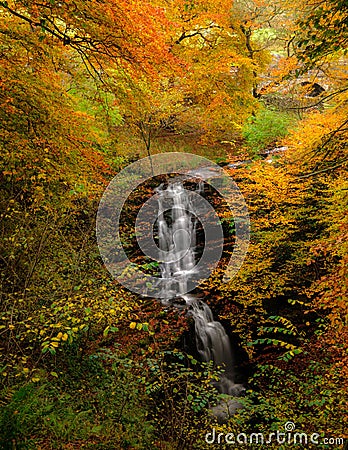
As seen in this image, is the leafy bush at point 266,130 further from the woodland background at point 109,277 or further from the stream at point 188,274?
the woodland background at point 109,277

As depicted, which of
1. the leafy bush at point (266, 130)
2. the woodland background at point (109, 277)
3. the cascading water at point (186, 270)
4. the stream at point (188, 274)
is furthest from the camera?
the leafy bush at point (266, 130)

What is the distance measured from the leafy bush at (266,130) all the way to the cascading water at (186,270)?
269 centimetres

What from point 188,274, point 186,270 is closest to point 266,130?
point 186,270

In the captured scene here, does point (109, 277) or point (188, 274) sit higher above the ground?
point (188, 274)

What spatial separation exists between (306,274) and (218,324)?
2641 millimetres

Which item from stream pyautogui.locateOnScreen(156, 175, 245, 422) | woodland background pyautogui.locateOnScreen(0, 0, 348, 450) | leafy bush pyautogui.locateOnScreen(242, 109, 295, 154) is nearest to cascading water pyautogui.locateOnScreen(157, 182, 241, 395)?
stream pyautogui.locateOnScreen(156, 175, 245, 422)

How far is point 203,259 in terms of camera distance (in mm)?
11367

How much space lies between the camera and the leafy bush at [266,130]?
13281 millimetres

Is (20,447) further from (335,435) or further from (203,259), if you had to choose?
(203,259)

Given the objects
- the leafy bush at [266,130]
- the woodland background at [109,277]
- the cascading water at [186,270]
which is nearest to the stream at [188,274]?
the cascading water at [186,270]

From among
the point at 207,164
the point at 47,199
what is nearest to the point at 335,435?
the point at 47,199

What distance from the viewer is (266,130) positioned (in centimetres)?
1350

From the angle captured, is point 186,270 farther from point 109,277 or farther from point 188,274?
point 109,277

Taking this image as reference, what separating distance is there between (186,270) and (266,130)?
20.8 feet
